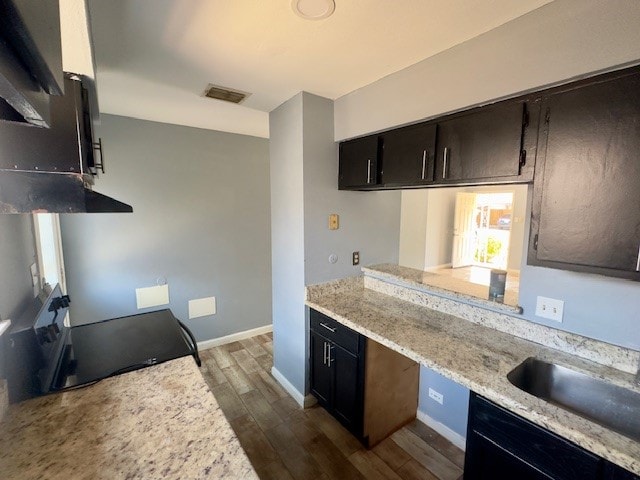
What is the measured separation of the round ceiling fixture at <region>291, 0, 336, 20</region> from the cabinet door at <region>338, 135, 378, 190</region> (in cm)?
92

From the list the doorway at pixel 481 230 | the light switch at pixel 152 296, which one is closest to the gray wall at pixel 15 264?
the light switch at pixel 152 296

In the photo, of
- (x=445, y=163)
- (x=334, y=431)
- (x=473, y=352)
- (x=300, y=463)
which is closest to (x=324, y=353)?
(x=334, y=431)

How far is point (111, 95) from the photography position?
2236 mm

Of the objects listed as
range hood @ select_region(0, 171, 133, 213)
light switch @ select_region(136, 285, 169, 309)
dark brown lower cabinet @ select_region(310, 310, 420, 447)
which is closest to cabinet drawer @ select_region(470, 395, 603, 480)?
dark brown lower cabinet @ select_region(310, 310, 420, 447)

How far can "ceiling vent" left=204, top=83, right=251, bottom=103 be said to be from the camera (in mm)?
2115

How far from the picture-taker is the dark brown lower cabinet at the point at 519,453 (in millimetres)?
975

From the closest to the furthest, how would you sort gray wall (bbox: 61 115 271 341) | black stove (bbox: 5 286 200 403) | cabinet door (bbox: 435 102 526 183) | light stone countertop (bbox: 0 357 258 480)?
light stone countertop (bbox: 0 357 258 480), black stove (bbox: 5 286 200 403), cabinet door (bbox: 435 102 526 183), gray wall (bbox: 61 115 271 341)

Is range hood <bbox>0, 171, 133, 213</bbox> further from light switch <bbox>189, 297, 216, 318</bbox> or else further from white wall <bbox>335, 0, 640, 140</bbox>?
light switch <bbox>189, 297, 216, 318</bbox>

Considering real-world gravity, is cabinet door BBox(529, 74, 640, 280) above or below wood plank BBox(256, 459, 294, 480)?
above

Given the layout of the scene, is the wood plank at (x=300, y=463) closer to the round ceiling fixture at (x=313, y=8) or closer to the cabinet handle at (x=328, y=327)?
the cabinet handle at (x=328, y=327)

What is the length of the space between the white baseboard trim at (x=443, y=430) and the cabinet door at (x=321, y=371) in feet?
2.39

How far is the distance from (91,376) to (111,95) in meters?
2.08

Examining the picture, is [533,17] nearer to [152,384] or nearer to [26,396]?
[152,384]

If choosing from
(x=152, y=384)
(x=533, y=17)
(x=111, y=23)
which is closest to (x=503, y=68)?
(x=533, y=17)
